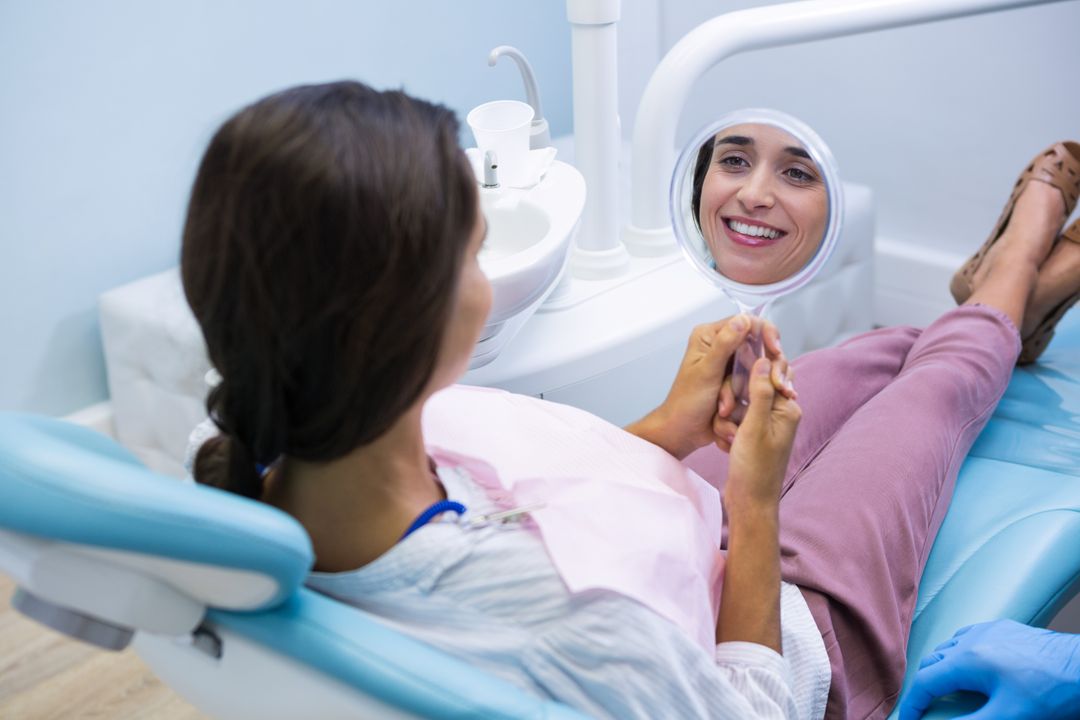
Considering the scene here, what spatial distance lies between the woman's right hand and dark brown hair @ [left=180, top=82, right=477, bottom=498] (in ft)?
1.09

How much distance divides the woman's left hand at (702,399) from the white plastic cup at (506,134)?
578 millimetres

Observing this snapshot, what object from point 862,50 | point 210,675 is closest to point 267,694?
point 210,675

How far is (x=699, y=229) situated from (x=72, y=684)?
3.87ft

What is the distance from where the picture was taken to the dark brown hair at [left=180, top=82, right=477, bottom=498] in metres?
0.67

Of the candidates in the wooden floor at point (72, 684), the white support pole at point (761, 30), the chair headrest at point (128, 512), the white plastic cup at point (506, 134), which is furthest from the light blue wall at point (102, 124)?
the chair headrest at point (128, 512)

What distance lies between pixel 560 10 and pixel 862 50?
704 millimetres

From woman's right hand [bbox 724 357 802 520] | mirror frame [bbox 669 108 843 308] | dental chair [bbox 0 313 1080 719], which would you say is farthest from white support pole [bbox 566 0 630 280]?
dental chair [bbox 0 313 1080 719]

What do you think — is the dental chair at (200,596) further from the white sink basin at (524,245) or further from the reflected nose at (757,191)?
the white sink basin at (524,245)

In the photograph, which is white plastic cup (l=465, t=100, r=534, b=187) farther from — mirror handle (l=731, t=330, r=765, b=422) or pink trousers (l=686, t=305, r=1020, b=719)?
mirror handle (l=731, t=330, r=765, b=422)

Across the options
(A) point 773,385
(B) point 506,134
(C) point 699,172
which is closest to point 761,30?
(B) point 506,134

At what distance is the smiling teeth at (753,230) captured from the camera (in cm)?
97

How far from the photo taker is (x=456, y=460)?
0.92 meters

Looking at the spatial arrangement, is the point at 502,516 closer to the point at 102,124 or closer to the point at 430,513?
the point at 430,513

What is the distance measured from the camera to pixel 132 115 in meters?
1.98
